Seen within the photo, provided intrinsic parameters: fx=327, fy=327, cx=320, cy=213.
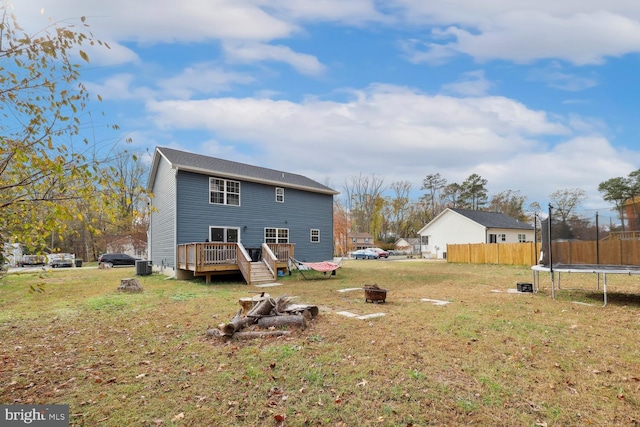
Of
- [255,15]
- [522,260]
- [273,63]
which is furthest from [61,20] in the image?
[522,260]

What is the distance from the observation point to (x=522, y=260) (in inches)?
851

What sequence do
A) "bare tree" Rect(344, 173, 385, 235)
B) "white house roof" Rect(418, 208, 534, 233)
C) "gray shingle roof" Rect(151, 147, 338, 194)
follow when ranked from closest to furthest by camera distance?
"gray shingle roof" Rect(151, 147, 338, 194)
"white house roof" Rect(418, 208, 534, 233)
"bare tree" Rect(344, 173, 385, 235)

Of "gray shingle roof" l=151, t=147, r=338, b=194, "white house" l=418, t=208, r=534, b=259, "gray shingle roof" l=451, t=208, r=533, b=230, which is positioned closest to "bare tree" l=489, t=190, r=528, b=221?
"gray shingle roof" l=451, t=208, r=533, b=230

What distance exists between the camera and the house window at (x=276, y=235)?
1770 cm

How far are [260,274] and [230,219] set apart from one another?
356 cm

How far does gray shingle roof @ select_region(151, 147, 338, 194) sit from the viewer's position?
1542 cm

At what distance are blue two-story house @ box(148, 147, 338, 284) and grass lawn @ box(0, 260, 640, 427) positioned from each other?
21.0 feet

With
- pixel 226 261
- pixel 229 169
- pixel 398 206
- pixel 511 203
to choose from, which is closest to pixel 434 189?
pixel 398 206

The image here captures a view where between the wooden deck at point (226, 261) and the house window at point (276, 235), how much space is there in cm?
223

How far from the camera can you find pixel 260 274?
14398mm

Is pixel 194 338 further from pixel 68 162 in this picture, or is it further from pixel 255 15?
pixel 255 15

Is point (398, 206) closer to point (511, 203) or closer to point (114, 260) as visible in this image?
point (511, 203)

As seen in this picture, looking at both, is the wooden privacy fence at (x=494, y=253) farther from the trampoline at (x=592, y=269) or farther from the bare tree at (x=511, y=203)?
the bare tree at (x=511, y=203)

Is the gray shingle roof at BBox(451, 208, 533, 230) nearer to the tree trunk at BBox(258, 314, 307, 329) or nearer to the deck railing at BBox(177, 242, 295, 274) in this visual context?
the deck railing at BBox(177, 242, 295, 274)
